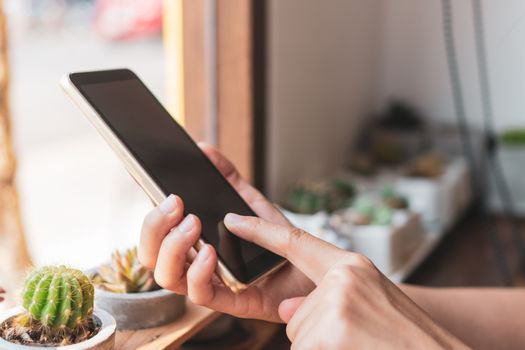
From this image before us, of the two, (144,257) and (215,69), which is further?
(215,69)

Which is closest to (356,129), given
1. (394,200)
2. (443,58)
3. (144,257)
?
(443,58)

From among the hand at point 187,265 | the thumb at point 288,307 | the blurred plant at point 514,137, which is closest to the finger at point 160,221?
the hand at point 187,265

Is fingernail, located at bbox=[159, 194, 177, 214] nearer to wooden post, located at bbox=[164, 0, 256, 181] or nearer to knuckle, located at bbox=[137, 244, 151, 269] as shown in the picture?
knuckle, located at bbox=[137, 244, 151, 269]

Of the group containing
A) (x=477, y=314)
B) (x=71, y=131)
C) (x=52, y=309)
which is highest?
(x=52, y=309)

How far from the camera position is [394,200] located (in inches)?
64.2

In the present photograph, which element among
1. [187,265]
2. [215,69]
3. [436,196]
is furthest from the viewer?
[436,196]

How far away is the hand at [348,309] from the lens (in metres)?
0.48

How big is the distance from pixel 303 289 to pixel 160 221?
20 centimetres

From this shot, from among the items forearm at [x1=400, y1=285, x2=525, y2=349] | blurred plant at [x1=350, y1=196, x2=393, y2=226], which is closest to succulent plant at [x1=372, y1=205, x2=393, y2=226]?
blurred plant at [x1=350, y1=196, x2=393, y2=226]

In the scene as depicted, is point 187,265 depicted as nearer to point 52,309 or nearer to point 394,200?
point 52,309

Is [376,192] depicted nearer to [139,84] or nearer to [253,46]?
[253,46]

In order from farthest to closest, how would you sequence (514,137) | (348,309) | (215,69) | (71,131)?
(71,131), (514,137), (215,69), (348,309)

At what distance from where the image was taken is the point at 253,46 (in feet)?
4.78

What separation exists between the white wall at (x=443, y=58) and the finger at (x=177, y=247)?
1.11 m
